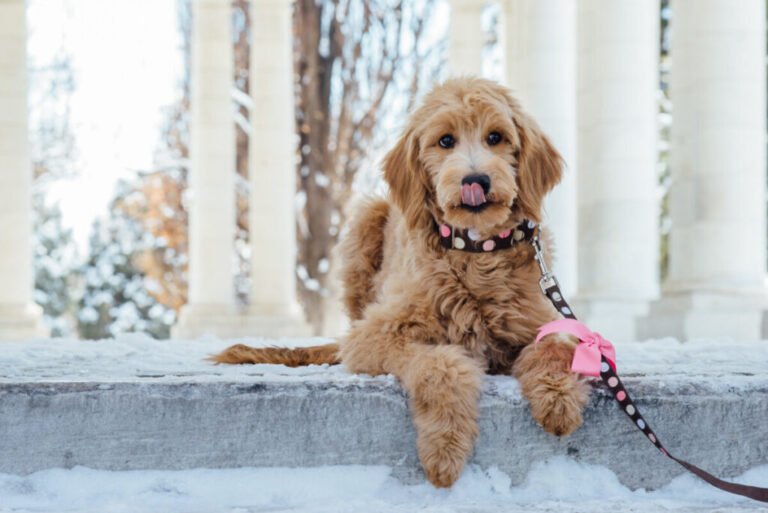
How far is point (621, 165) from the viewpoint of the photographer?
901 inches

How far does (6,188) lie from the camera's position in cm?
2862

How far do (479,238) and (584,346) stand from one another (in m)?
1.09

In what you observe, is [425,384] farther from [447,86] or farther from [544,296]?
[447,86]

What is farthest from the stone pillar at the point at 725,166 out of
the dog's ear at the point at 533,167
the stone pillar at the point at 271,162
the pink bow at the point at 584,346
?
the stone pillar at the point at 271,162

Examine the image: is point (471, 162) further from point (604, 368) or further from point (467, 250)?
point (604, 368)

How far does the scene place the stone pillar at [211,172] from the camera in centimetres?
3219

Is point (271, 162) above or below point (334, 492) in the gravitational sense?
above

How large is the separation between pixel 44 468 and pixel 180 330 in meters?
26.4

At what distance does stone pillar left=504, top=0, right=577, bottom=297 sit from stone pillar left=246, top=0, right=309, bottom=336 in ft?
32.6

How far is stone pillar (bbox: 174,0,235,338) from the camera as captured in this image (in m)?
32.2

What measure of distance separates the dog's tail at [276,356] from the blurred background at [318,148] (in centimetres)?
236

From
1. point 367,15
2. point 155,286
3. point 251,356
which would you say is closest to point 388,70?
point 367,15

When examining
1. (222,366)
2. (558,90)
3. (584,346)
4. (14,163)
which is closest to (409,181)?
(584,346)

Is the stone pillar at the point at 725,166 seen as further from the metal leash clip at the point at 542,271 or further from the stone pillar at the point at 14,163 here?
the stone pillar at the point at 14,163
